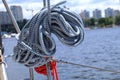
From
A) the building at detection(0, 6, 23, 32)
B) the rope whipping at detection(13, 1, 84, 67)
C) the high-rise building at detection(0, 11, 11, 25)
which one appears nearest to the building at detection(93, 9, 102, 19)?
the building at detection(0, 6, 23, 32)

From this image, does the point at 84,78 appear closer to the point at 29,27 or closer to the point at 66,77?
the point at 66,77

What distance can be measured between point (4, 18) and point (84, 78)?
12923mm

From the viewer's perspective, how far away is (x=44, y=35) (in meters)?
3.55

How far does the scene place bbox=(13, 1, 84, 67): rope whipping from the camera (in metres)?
3.51

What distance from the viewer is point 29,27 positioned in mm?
3551

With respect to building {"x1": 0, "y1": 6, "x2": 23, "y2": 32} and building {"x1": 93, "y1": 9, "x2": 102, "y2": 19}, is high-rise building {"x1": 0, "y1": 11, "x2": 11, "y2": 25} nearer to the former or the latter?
building {"x1": 0, "y1": 6, "x2": 23, "y2": 32}

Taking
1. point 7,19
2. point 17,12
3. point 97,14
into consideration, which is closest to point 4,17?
point 7,19

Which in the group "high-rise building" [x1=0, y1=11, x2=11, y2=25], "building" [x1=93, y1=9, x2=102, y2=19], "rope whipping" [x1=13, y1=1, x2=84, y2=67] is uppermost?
"high-rise building" [x1=0, y1=11, x2=11, y2=25]

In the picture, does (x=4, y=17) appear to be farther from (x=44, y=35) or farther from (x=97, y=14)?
(x=97, y=14)

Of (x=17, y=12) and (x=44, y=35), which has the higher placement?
(x=17, y=12)

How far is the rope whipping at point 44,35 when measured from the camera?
3510mm

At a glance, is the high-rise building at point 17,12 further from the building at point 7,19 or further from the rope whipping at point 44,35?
the rope whipping at point 44,35

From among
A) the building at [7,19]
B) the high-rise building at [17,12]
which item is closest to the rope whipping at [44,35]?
the building at [7,19]

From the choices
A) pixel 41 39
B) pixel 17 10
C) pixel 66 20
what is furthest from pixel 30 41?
pixel 17 10
